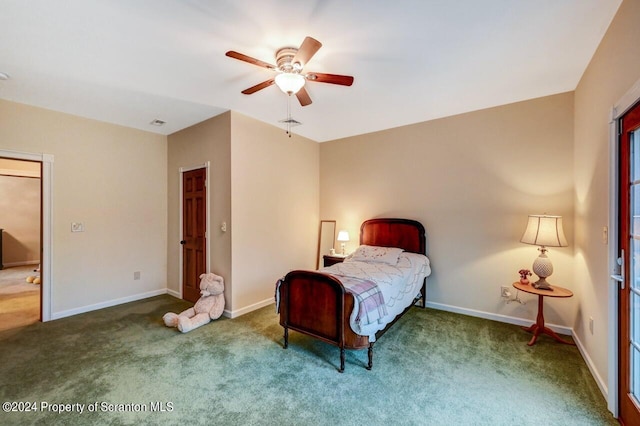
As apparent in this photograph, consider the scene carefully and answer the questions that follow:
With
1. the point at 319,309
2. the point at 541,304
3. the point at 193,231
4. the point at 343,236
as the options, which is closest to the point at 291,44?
the point at 319,309

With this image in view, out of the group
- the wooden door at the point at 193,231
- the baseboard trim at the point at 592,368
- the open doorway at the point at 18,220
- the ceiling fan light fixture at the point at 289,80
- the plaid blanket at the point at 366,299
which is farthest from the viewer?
the open doorway at the point at 18,220

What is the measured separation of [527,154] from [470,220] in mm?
1039

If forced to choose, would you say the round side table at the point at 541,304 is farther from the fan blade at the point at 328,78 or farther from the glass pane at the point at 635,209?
the fan blade at the point at 328,78

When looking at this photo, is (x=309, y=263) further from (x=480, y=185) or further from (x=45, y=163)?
(x=45, y=163)

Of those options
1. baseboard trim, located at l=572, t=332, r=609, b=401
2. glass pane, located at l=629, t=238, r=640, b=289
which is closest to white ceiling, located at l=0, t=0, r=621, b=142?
glass pane, located at l=629, t=238, r=640, b=289

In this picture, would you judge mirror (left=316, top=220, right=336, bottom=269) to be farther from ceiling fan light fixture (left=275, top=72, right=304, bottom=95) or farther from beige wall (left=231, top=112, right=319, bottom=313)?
ceiling fan light fixture (left=275, top=72, right=304, bottom=95)

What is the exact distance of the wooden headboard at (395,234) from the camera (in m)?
4.05

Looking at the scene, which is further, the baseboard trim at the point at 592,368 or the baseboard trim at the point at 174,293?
the baseboard trim at the point at 174,293

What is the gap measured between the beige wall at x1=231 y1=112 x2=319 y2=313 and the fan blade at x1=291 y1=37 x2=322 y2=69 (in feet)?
6.32

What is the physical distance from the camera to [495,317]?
11.7 ft

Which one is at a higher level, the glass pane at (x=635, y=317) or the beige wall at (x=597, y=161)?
the beige wall at (x=597, y=161)

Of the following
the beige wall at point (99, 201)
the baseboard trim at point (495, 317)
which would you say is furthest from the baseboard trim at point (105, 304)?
the baseboard trim at point (495, 317)

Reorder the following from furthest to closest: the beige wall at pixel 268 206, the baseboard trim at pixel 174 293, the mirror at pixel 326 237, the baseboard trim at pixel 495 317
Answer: the mirror at pixel 326 237
the baseboard trim at pixel 174 293
the beige wall at pixel 268 206
the baseboard trim at pixel 495 317

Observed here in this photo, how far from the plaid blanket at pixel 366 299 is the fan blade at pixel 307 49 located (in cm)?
195
